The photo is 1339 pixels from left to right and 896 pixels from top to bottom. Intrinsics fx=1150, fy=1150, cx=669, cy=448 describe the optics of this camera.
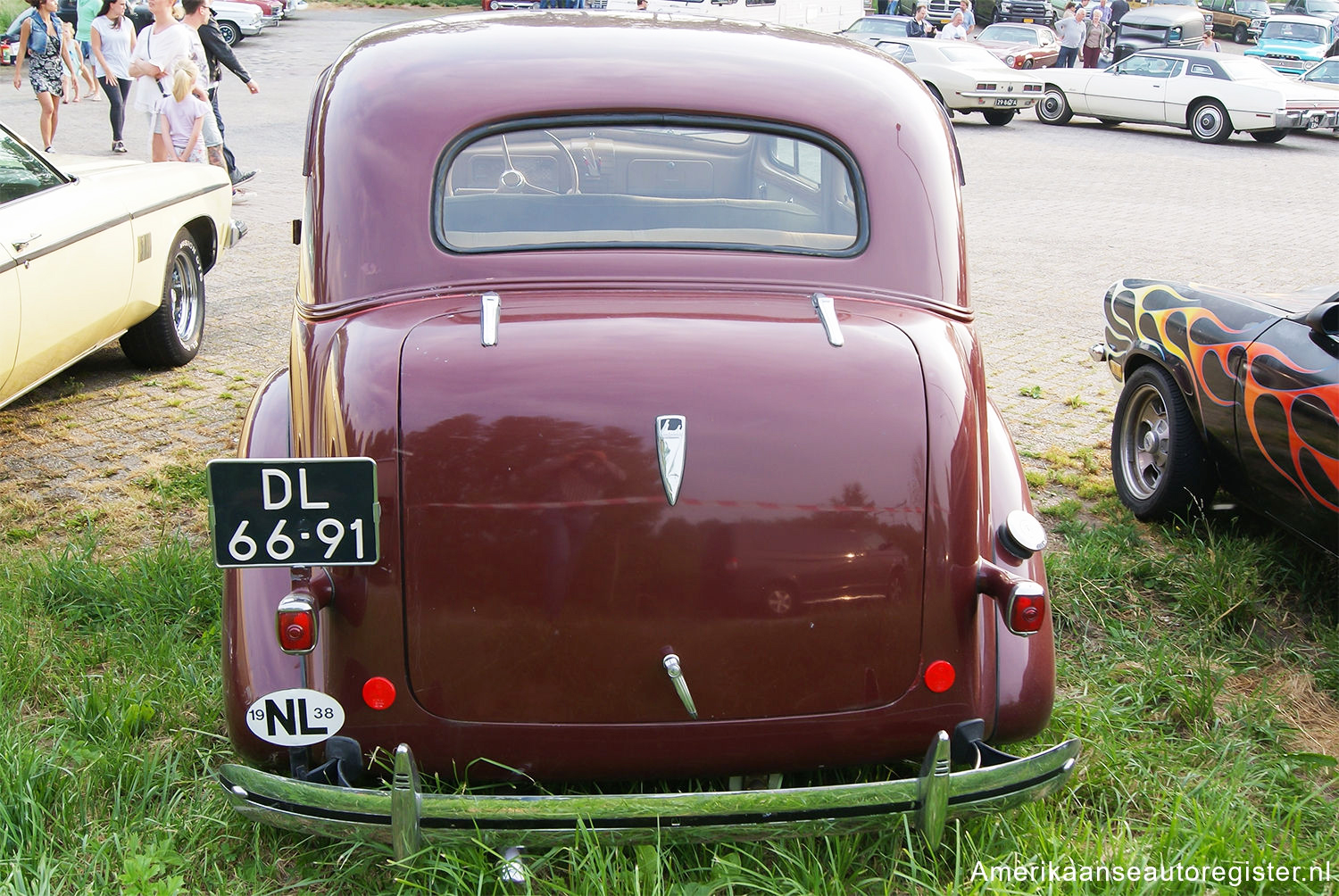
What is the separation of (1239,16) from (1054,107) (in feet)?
57.3

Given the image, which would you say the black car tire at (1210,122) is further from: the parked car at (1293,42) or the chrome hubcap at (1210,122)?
the parked car at (1293,42)

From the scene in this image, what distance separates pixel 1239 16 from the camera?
31.5 m

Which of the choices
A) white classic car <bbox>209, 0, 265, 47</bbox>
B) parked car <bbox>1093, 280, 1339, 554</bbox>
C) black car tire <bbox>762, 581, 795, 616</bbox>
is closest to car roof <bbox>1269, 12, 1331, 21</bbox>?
white classic car <bbox>209, 0, 265, 47</bbox>

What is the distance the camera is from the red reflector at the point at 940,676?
8.10 feet

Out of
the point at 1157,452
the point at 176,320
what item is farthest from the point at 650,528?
the point at 176,320

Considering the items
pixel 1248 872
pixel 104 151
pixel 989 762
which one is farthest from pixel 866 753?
pixel 104 151

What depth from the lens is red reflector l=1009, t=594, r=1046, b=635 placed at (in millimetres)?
2467

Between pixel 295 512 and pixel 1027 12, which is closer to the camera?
pixel 295 512

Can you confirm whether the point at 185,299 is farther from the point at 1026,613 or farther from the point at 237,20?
the point at 237,20

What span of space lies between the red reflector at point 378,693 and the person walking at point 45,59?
11.4 metres

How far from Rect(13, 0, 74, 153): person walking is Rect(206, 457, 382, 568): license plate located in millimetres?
11278

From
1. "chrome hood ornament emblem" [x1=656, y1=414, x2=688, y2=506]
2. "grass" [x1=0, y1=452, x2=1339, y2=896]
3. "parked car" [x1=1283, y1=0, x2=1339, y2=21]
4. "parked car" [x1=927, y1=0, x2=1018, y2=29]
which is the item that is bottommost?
"grass" [x1=0, y1=452, x2=1339, y2=896]

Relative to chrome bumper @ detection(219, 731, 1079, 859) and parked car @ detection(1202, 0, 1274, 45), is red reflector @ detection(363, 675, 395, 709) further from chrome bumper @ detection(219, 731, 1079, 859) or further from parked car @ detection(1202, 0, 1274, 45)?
parked car @ detection(1202, 0, 1274, 45)

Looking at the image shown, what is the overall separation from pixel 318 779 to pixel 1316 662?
2976 mm
